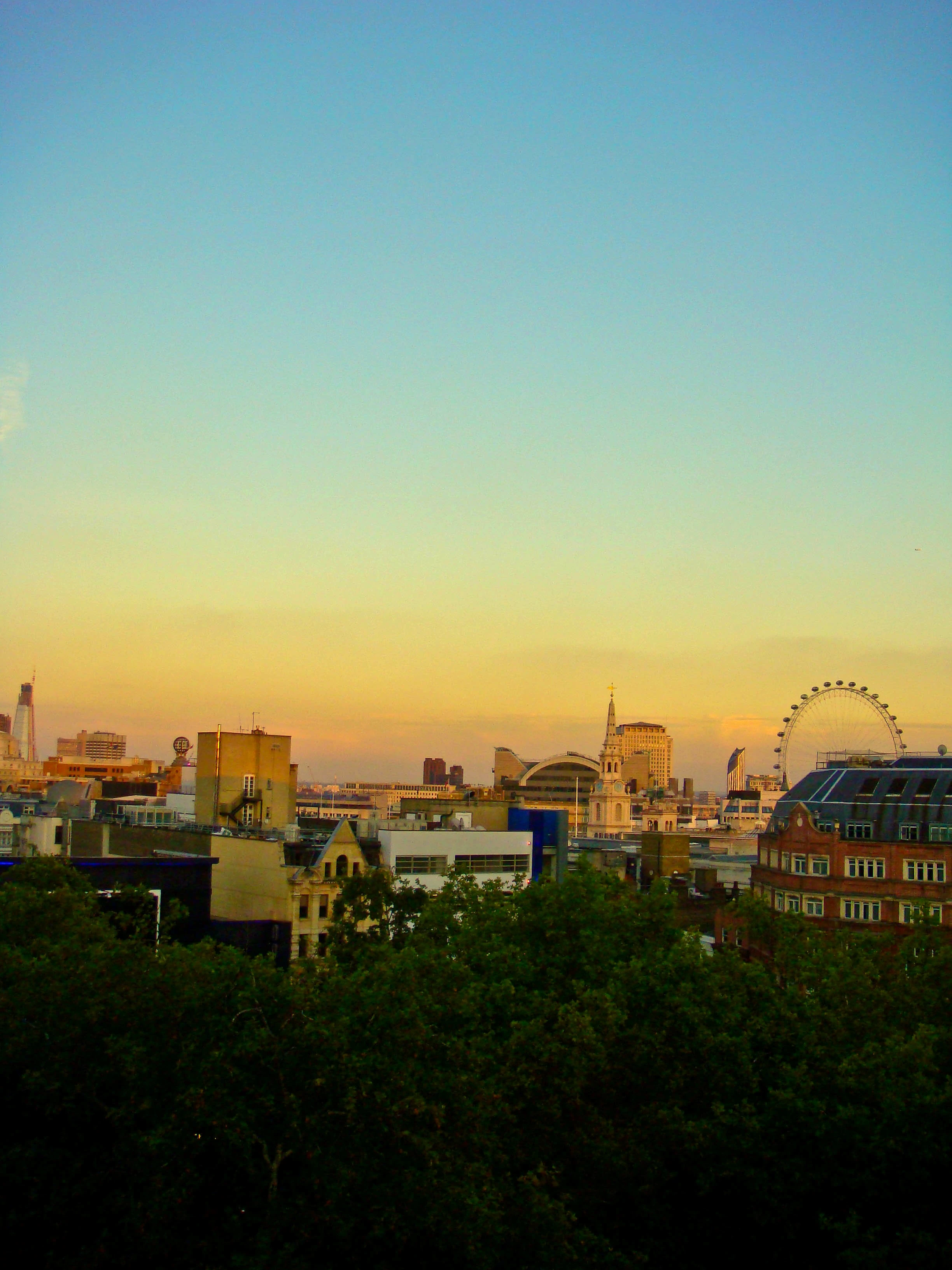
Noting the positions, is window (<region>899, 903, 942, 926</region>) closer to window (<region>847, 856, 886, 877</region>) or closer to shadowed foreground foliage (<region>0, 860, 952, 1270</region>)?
window (<region>847, 856, 886, 877</region>)

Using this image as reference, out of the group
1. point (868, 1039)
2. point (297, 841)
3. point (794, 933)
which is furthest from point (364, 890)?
point (868, 1039)

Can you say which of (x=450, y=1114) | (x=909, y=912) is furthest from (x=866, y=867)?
(x=450, y=1114)

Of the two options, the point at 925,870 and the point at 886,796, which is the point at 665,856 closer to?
the point at 886,796

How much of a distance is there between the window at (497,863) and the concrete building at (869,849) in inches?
572

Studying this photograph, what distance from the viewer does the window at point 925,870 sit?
220ft

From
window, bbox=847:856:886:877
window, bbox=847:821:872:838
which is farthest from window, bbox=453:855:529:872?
window, bbox=847:821:872:838

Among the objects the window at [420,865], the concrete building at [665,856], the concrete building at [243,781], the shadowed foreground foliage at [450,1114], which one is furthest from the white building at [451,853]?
the shadowed foreground foliage at [450,1114]

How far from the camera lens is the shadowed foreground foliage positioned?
25.7 meters

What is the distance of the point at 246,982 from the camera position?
29125 millimetres

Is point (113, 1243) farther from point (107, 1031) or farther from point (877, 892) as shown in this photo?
point (877, 892)

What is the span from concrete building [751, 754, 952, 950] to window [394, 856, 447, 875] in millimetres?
19231

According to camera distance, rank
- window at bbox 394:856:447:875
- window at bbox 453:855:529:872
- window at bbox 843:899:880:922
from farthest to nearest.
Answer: window at bbox 453:855:529:872, window at bbox 394:856:447:875, window at bbox 843:899:880:922

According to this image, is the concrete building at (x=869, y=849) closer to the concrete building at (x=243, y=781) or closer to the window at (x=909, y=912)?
the window at (x=909, y=912)

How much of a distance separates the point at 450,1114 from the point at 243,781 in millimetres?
60202
